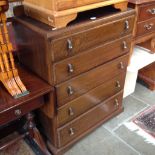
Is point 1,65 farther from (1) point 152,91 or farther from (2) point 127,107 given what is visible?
(1) point 152,91

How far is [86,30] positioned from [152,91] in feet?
4.63

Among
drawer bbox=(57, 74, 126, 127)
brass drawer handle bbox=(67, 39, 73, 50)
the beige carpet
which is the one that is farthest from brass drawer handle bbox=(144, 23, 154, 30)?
the beige carpet

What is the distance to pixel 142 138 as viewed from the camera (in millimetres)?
1724

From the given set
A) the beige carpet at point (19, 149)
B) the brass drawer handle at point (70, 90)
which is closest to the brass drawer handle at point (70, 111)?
the brass drawer handle at point (70, 90)

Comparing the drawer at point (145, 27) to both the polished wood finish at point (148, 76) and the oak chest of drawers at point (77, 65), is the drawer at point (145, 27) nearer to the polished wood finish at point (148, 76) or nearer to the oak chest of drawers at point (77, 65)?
the oak chest of drawers at point (77, 65)

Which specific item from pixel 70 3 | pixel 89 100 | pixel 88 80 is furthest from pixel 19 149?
pixel 70 3

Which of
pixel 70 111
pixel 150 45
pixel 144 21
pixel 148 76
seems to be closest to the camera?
pixel 70 111

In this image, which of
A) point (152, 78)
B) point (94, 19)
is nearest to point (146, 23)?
point (94, 19)

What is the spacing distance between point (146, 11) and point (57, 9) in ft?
2.68

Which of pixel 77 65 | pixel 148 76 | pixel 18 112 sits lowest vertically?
pixel 148 76

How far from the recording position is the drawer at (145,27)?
161 cm

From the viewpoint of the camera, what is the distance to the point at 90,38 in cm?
123

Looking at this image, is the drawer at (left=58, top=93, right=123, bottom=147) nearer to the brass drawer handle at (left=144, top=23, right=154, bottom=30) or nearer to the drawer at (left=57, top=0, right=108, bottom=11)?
the brass drawer handle at (left=144, top=23, right=154, bottom=30)

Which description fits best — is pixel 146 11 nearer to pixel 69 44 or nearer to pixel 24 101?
pixel 69 44
